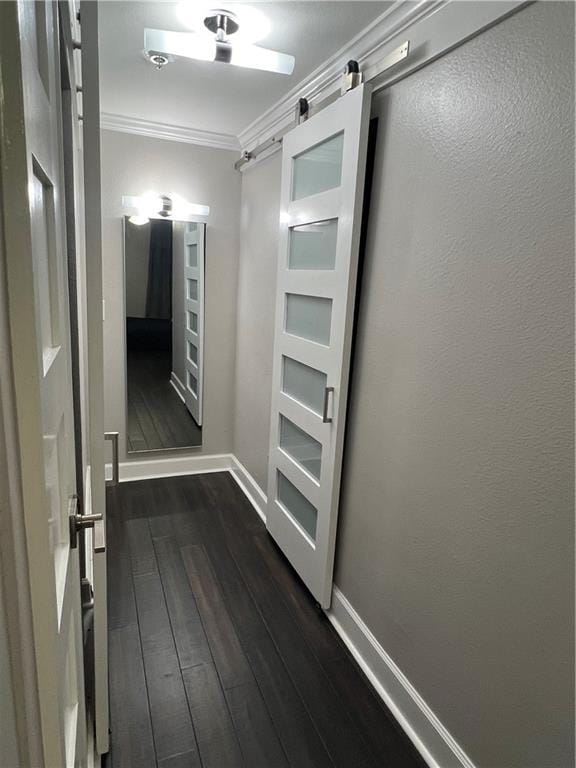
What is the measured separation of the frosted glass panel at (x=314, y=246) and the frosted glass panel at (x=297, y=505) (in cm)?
114

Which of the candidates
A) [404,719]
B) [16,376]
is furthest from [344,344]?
[16,376]

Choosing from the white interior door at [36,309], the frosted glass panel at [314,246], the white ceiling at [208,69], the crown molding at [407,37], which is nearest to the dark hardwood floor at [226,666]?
the white interior door at [36,309]

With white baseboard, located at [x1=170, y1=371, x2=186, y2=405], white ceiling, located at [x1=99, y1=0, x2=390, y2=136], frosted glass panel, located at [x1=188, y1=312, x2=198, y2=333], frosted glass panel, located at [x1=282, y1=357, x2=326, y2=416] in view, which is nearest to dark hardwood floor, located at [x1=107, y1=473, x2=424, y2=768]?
frosted glass panel, located at [x1=282, y1=357, x2=326, y2=416]

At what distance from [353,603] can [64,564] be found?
1.57 meters

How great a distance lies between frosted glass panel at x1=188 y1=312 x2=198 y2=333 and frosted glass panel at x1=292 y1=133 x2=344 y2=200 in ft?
4.61

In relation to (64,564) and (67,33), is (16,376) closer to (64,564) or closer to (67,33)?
(64,564)

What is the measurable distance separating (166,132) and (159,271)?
0.89 meters

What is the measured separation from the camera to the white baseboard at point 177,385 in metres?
3.48

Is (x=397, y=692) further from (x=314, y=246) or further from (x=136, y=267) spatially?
(x=136, y=267)

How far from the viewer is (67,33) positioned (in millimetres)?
1041

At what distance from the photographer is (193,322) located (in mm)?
3463

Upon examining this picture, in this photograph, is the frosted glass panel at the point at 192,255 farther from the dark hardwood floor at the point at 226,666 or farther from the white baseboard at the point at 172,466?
the dark hardwood floor at the point at 226,666

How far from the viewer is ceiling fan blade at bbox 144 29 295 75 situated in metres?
1.65

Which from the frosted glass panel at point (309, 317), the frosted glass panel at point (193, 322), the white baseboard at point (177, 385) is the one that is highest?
the frosted glass panel at point (309, 317)
